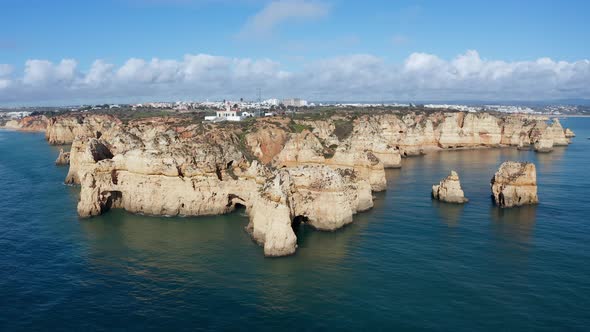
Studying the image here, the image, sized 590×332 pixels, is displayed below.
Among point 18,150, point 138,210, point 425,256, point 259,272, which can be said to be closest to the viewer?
point 259,272

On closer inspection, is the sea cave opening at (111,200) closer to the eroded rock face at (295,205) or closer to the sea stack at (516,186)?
the eroded rock face at (295,205)

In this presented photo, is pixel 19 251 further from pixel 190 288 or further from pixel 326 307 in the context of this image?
pixel 326 307

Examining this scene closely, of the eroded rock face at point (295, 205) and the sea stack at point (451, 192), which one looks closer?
the eroded rock face at point (295, 205)

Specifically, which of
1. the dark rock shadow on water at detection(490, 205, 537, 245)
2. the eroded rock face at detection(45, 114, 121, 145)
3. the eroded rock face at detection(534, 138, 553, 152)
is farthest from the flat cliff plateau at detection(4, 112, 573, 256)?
the eroded rock face at detection(45, 114, 121, 145)

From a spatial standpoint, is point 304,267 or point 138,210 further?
point 138,210

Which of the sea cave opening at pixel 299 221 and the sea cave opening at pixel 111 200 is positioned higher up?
the sea cave opening at pixel 111 200

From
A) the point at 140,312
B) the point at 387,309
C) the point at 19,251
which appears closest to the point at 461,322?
the point at 387,309

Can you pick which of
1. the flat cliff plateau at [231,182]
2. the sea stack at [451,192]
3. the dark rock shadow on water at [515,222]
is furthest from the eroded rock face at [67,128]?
the dark rock shadow on water at [515,222]

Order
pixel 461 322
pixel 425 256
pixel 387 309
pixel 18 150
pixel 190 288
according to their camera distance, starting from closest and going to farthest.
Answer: pixel 461 322, pixel 387 309, pixel 190 288, pixel 425 256, pixel 18 150
